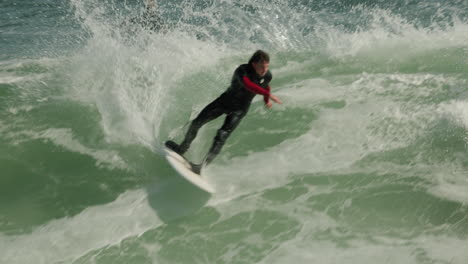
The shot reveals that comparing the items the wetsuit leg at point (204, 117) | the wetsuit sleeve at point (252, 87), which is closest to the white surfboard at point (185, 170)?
the wetsuit leg at point (204, 117)

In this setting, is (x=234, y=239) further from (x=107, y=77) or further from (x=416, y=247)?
(x=107, y=77)

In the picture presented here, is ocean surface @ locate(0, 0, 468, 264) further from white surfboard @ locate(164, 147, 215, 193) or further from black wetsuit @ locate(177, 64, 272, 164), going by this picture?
black wetsuit @ locate(177, 64, 272, 164)

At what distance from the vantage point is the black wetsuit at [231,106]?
17.4ft

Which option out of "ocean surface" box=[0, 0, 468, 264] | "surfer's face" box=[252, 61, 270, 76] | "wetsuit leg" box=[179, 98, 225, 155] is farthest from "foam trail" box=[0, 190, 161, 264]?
"surfer's face" box=[252, 61, 270, 76]

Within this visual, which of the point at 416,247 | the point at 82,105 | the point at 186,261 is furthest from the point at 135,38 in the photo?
the point at 416,247

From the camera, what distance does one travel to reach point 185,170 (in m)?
5.26

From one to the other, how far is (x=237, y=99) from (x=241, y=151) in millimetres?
1163

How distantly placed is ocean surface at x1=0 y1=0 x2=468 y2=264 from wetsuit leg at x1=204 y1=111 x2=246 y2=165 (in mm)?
394

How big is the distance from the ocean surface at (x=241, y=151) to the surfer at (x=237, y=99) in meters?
0.49

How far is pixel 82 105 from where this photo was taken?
7570mm

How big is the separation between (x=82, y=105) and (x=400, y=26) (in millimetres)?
7612

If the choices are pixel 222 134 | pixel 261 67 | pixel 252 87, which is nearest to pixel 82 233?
pixel 222 134

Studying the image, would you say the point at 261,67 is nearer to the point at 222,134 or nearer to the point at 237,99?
the point at 237,99

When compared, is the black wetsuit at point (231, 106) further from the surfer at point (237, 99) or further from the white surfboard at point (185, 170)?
the white surfboard at point (185, 170)
